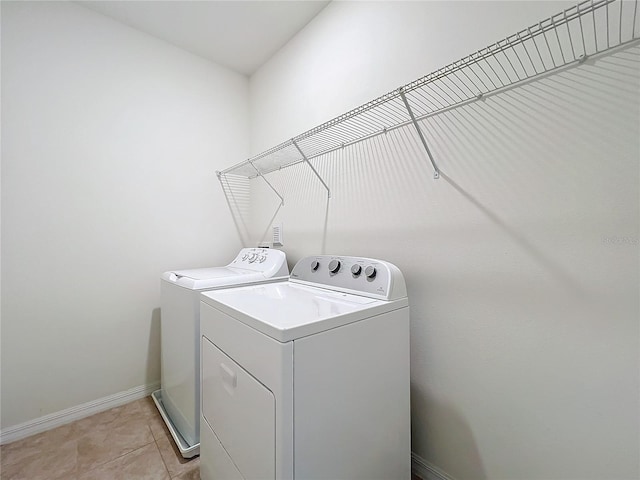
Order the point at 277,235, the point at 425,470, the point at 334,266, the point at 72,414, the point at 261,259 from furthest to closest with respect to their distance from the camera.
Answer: the point at 277,235 < the point at 261,259 < the point at 72,414 < the point at 334,266 < the point at 425,470

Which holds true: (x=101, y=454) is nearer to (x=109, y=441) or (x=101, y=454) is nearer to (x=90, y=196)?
(x=109, y=441)

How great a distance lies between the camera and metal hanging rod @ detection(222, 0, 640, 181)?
29.6 inches

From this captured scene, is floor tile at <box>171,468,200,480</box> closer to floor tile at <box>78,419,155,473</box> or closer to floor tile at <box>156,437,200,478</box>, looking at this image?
floor tile at <box>156,437,200,478</box>

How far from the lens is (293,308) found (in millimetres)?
982

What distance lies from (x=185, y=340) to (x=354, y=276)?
3.16 feet

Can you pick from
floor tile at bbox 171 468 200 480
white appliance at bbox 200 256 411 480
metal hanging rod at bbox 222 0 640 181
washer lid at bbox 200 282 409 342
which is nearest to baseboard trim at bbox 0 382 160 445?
floor tile at bbox 171 468 200 480

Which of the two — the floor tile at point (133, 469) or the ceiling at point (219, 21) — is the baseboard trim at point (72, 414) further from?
the ceiling at point (219, 21)

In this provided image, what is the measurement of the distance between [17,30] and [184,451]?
8.35ft

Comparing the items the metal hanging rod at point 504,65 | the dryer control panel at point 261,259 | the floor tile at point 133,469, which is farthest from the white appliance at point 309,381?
the metal hanging rod at point 504,65

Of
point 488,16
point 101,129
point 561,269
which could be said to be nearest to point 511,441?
point 561,269

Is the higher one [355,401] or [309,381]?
[309,381]

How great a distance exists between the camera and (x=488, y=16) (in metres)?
1.03

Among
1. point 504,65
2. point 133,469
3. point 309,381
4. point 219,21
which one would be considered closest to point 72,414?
point 133,469

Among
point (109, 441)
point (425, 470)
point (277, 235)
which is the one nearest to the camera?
point (425, 470)
